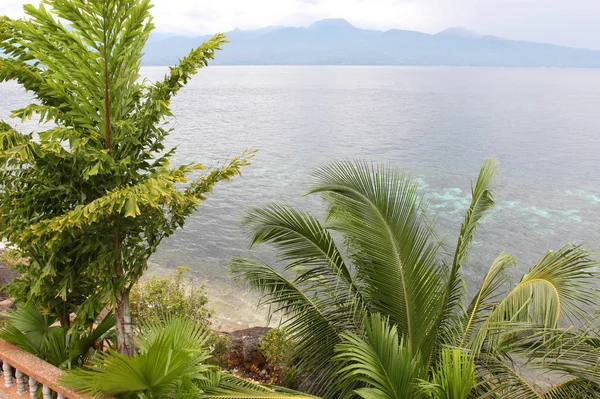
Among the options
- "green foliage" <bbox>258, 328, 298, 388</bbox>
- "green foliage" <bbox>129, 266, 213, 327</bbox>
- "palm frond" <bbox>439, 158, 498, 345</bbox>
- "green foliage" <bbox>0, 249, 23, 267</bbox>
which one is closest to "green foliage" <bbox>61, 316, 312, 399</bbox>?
"green foliage" <bbox>0, 249, 23, 267</bbox>

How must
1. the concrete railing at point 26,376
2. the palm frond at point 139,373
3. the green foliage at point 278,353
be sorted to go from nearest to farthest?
the palm frond at point 139,373, the concrete railing at point 26,376, the green foliage at point 278,353

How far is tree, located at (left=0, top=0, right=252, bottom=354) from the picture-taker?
192 inches

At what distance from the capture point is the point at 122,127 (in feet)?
16.8

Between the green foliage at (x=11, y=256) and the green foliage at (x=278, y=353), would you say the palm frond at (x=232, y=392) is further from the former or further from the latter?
the green foliage at (x=11, y=256)

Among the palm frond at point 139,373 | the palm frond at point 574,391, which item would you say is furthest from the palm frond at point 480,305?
the palm frond at point 139,373

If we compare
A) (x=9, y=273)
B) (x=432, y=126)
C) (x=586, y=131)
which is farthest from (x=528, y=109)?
(x=9, y=273)

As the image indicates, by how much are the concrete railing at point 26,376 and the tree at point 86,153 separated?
0.62m

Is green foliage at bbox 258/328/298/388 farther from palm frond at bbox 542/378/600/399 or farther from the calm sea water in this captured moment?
palm frond at bbox 542/378/600/399

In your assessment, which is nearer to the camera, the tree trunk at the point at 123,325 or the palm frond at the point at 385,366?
the palm frond at the point at 385,366

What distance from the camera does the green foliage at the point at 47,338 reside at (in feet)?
17.1

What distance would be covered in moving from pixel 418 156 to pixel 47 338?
29681 millimetres

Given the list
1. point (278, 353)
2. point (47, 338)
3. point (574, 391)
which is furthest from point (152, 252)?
point (574, 391)

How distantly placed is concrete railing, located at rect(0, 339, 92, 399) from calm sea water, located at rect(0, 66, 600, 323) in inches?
111

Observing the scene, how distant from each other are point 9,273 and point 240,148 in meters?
24.3
